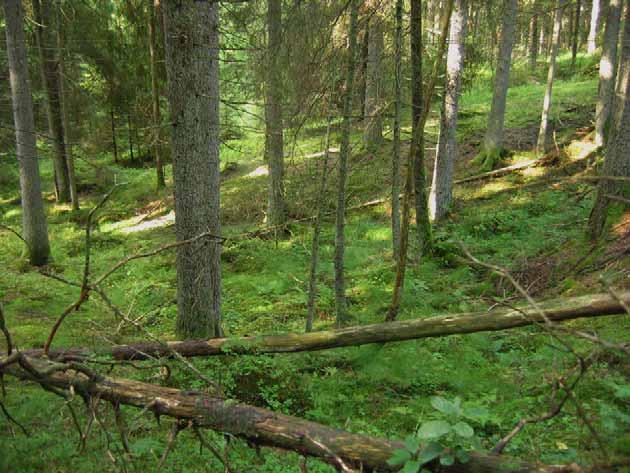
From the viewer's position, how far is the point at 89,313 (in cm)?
916

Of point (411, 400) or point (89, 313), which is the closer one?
point (411, 400)

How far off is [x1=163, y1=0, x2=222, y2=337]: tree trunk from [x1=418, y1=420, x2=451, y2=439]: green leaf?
11.2ft

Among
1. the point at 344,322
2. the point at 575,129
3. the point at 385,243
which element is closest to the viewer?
the point at 344,322

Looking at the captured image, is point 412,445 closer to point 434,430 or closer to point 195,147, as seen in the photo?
point 434,430

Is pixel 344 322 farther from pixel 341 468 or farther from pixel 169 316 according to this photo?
pixel 341 468

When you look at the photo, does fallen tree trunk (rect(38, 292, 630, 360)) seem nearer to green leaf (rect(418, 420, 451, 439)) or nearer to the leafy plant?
the leafy plant

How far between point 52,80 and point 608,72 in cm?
1950

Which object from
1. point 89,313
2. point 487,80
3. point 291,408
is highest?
point 487,80

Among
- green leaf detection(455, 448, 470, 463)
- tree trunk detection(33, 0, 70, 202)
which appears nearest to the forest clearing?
green leaf detection(455, 448, 470, 463)

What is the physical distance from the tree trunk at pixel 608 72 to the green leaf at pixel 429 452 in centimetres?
1496

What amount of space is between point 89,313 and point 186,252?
13.4ft

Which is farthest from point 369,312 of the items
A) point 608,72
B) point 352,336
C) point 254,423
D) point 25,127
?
point 608,72

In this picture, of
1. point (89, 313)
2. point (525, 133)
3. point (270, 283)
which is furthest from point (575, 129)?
point (89, 313)

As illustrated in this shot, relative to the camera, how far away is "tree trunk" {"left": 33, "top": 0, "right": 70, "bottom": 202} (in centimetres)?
1647
